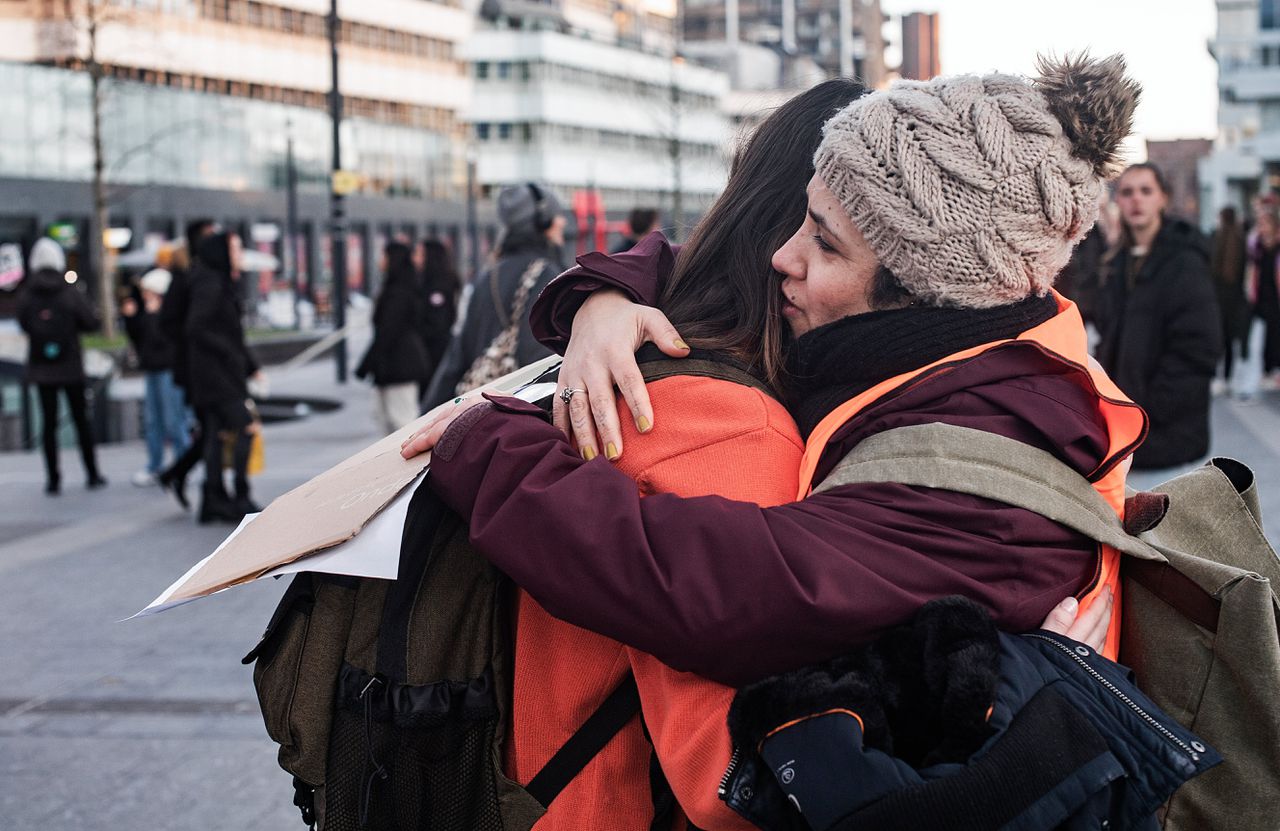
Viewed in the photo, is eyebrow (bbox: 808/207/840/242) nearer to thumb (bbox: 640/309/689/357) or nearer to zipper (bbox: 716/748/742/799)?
thumb (bbox: 640/309/689/357)

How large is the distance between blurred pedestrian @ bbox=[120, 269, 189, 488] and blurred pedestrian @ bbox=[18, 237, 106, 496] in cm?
46

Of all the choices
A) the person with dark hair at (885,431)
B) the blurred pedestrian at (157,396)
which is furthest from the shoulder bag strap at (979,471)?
the blurred pedestrian at (157,396)

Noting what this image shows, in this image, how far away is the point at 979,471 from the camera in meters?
1.69

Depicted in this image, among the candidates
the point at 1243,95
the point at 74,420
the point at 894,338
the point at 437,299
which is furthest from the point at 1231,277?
the point at 1243,95

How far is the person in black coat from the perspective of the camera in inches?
207

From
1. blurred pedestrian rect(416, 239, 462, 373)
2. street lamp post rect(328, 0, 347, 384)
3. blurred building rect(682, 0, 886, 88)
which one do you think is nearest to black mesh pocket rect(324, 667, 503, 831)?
blurred pedestrian rect(416, 239, 462, 373)

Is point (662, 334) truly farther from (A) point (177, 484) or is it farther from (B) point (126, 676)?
(A) point (177, 484)

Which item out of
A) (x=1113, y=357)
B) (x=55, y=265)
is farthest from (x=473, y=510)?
(x=55, y=265)

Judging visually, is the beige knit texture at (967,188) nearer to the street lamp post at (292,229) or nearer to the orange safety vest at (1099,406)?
the orange safety vest at (1099,406)

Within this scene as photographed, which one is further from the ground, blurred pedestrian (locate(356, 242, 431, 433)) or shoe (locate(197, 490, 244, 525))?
blurred pedestrian (locate(356, 242, 431, 433))

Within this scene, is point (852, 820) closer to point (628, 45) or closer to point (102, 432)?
point (102, 432)

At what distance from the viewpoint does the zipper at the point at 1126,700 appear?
161cm

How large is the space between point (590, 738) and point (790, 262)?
27.7 inches

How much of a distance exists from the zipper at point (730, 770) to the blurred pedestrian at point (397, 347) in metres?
9.57
